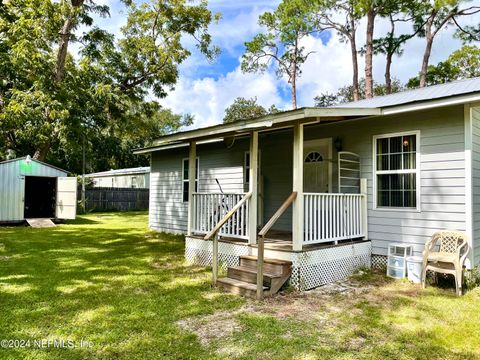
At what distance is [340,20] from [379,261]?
1898cm

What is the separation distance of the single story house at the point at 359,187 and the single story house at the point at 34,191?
27.7 ft

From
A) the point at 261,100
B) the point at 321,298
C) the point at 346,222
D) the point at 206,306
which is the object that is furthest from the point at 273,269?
the point at 261,100

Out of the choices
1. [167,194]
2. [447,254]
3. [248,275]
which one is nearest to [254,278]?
[248,275]

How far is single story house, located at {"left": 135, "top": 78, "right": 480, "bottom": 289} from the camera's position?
5.35 metres

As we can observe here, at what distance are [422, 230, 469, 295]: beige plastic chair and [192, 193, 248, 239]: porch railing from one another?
10.0ft

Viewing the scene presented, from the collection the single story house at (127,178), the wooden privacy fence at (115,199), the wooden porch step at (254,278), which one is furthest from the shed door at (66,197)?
the wooden porch step at (254,278)

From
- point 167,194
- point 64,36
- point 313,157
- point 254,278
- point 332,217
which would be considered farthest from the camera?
point 64,36

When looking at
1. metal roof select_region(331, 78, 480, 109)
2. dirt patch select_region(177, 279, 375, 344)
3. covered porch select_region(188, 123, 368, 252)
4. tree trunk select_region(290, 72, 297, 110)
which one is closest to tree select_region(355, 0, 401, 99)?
tree trunk select_region(290, 72, 297, 110)

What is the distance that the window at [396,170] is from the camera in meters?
6.04

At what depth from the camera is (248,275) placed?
522 cm

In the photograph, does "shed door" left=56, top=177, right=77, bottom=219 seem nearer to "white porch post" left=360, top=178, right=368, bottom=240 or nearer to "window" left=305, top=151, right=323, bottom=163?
"window" left=305, top=151, right=323, bottom=163

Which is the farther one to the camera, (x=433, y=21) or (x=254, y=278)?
(x=433, y=21)

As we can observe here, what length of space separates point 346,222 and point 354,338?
9.14 ft

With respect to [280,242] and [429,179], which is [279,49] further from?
[280,242]
